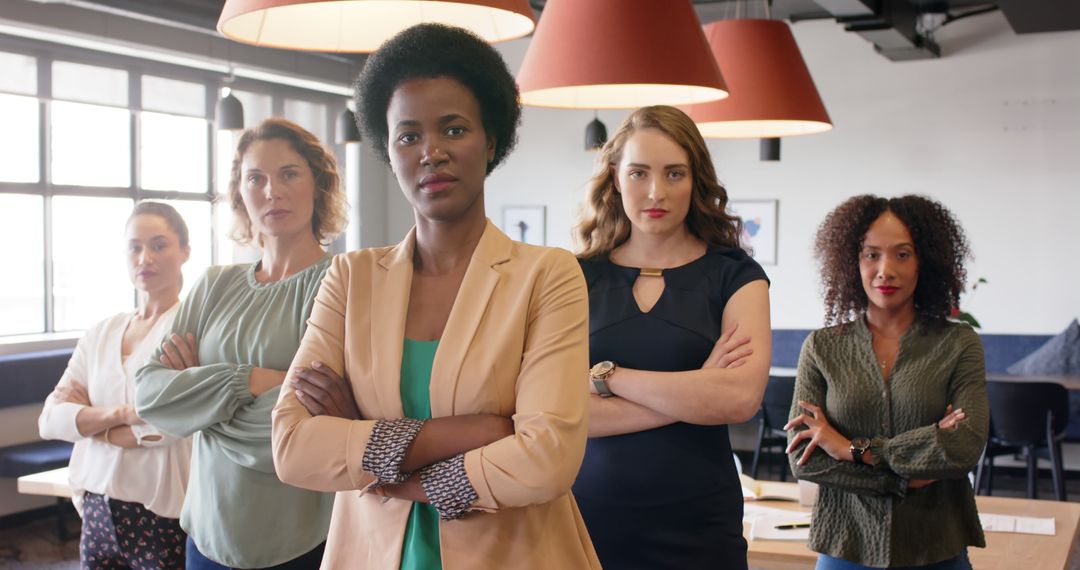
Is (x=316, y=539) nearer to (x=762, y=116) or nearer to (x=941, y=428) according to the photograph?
(x=941, y=428)

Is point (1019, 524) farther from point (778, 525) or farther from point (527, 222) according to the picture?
point (527, 222)

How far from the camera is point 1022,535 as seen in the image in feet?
10.5

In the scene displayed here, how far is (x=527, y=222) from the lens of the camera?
36.6ft

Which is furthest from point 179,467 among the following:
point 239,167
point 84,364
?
point 239,167

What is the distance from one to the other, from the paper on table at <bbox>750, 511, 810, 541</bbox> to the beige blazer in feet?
5.08

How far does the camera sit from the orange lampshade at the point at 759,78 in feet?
11.1

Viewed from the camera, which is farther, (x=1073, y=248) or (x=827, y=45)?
(x=827, y=45)

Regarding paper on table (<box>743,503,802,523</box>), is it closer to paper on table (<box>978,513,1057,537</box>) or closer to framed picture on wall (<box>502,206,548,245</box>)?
paper on table (<box>978,513,1057,537</box>)

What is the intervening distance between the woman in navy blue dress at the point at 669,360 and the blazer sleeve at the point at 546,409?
60cm

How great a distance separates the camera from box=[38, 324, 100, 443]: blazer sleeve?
3.27 m

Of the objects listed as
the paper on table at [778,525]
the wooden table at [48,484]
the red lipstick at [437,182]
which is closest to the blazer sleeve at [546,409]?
the red lipstick at [437,182]

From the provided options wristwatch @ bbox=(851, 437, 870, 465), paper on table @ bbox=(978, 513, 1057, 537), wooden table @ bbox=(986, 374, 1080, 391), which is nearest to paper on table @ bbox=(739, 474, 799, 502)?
paper on table @ bbox=(978, 513, 1057, 537)

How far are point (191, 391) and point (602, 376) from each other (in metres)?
0.95

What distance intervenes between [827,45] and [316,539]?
8.40 meters
